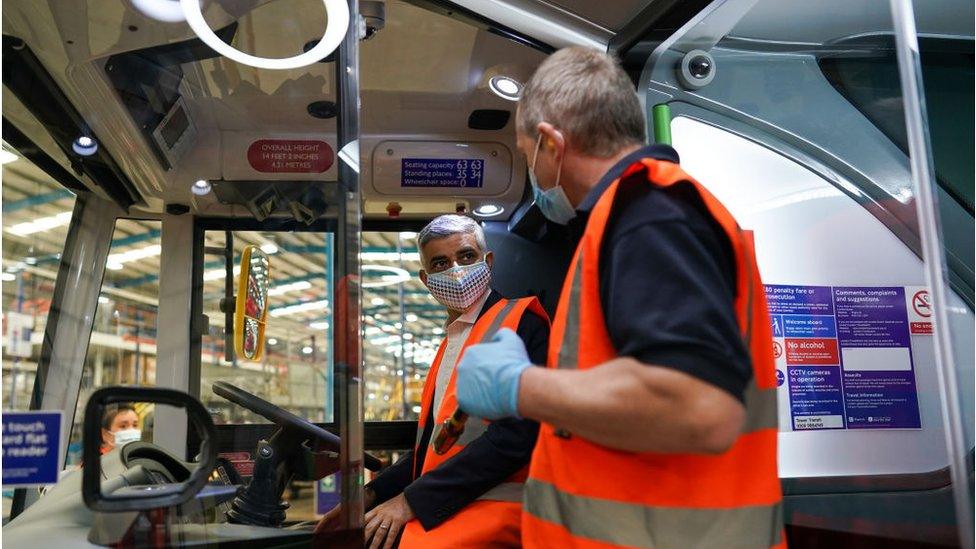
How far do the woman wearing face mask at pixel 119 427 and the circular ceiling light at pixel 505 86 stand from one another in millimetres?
1994

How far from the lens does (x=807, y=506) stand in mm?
2158

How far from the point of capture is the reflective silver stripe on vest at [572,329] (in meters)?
1.09

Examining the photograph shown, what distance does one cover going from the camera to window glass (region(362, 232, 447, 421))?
3791mm

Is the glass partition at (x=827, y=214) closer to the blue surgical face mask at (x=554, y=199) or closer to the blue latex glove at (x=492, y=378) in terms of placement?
the blue surgical face mask at (x=554, y=199)

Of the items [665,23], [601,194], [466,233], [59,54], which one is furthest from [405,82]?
[601,194]

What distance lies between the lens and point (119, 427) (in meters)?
1.27

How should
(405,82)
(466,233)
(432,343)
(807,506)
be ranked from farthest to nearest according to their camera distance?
(432,343) < (405,82) < (466,233) < (807,506)

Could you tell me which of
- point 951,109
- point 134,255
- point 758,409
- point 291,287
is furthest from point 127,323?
point 951,109

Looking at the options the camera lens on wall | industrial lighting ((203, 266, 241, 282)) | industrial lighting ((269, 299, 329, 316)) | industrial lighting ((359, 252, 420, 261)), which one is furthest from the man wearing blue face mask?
industrial lighting ((359, 252, 420, 261))

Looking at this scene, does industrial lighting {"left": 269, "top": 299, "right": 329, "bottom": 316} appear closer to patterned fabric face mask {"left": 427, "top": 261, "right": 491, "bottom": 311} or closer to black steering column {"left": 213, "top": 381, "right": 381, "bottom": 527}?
black steering column {"left": 213, "top": 381, "right": 381, "bottom": 527}

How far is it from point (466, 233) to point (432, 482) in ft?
2.80

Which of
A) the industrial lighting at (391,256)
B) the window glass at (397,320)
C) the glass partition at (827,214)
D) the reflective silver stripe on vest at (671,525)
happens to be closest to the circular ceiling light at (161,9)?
the reflective silver stripe on vest at (671,525)

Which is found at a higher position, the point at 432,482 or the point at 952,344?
the point at 952,344

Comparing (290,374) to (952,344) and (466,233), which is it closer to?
(466,233)
